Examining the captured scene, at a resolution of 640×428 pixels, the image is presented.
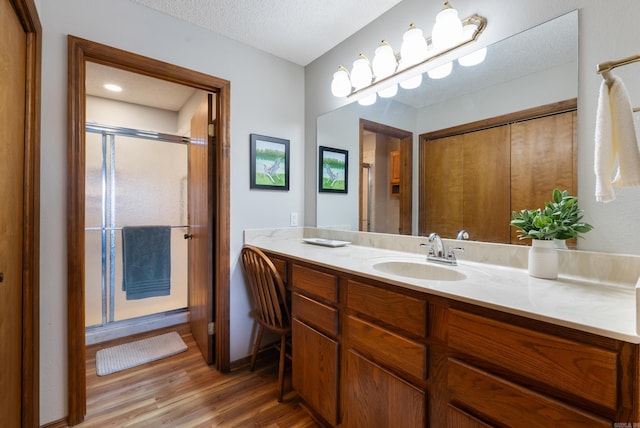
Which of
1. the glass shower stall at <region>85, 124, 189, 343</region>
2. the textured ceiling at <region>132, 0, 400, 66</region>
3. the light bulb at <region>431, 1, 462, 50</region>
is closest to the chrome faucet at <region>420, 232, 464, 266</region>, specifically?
the light bulb at <region>431, 1, 462, 50</region>

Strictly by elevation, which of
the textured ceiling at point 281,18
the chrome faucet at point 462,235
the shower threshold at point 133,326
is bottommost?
the shower threshold at point 133,326

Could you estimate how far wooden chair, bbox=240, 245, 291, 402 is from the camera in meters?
1.55

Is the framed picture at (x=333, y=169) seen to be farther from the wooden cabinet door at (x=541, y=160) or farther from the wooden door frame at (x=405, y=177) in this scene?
the wooden cabinet door at (x=541, y=160)

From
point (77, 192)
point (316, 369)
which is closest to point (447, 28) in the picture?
point (316, 369)

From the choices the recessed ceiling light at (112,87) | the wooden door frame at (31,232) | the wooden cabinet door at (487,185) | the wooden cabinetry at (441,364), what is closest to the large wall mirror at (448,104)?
the wooden cabinet door at (487,185)

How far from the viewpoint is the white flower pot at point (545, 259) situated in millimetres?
997

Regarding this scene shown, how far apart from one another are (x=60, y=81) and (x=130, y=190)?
152 centimetres

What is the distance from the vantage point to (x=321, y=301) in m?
1.31

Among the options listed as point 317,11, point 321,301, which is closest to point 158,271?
point 321,301

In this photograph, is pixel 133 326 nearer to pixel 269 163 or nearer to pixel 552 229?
pixel 269 163

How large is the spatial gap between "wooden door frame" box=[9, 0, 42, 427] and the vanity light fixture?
1554 millimetres

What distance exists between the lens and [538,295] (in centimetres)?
81

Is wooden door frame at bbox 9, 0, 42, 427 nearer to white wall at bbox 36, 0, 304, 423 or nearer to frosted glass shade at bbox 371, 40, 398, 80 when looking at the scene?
white wall at bbox 36, 0, 304, 423

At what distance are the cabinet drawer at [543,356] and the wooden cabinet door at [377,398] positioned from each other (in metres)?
0.28
